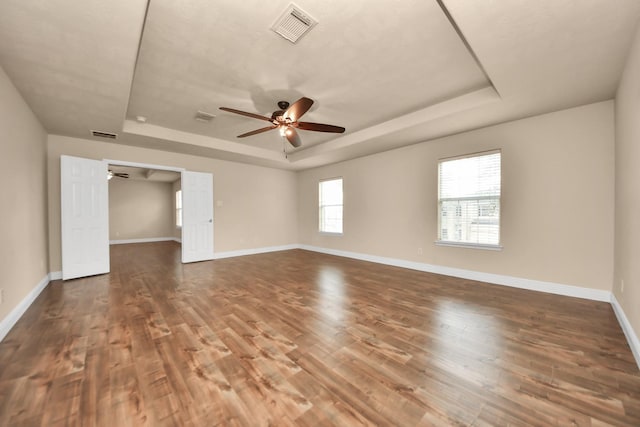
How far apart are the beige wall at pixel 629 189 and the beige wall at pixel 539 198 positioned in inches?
Answer: 9.7

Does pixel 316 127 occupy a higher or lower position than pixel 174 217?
higher

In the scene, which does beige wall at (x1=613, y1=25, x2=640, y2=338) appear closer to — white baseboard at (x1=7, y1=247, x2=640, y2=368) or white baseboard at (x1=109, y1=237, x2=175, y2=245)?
white baseboard at (x1=7, y1=247, x2=640, y2=368)

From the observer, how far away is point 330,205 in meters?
6.79

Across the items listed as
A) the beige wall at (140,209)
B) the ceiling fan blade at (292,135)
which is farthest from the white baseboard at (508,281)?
the beige wall at (140,209)

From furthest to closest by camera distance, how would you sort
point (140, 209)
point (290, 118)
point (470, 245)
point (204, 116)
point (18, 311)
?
point (140, 209) → point (470, 245) → point (204, 116) → point (290, 118) → point (18, 311)

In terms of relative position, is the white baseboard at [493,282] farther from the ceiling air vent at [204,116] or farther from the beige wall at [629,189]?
the ceiling air vent at [204,116]

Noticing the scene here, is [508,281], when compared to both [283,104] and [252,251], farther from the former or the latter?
[252,251]

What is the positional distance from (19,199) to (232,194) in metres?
3.74

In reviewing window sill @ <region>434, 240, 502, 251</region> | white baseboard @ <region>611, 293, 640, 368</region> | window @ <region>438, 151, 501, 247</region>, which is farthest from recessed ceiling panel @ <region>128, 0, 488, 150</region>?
white baseboard @ <region>611, 293, 640, 368</region>

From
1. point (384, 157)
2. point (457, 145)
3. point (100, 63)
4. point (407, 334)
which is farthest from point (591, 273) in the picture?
point (100, 63)

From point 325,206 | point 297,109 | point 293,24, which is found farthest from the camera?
point 325,206

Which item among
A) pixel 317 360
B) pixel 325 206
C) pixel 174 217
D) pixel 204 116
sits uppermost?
pixel 204 116

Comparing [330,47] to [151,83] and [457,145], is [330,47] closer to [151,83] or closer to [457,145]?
[151,83]

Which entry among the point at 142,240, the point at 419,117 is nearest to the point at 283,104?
the point at 419,117
